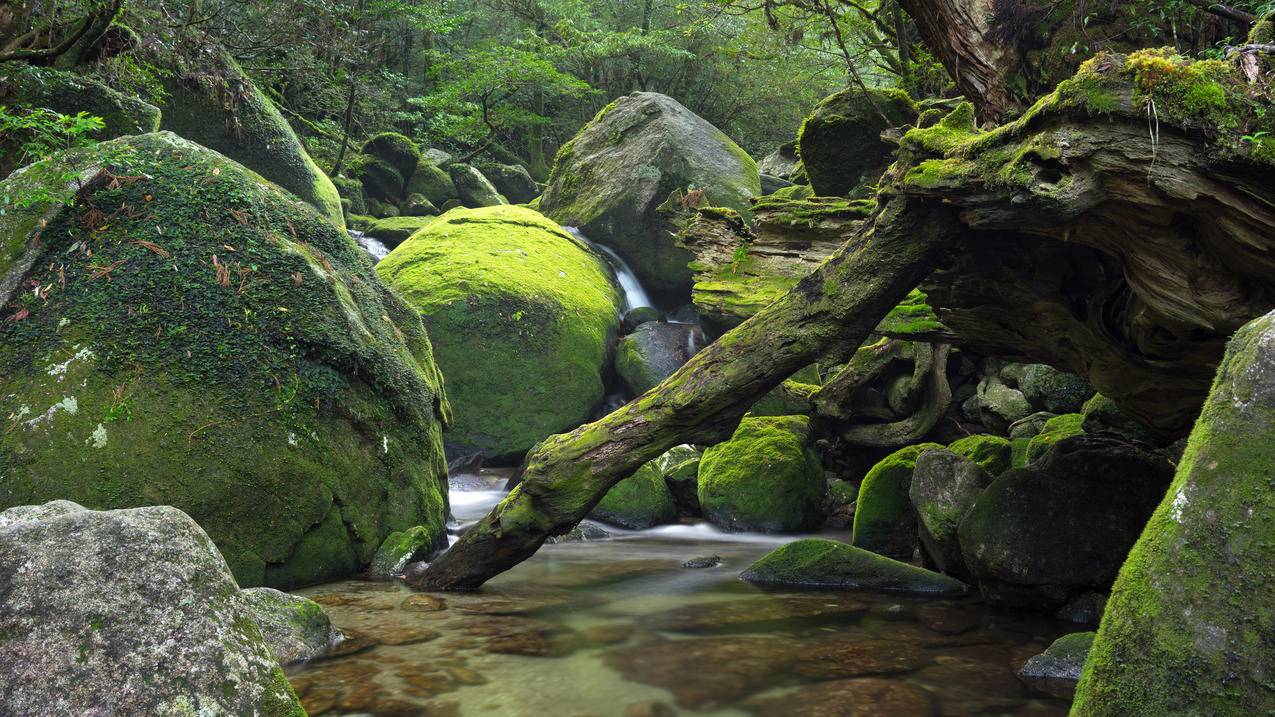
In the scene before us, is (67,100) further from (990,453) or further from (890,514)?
(990,453)

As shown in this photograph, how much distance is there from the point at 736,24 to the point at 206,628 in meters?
23.5

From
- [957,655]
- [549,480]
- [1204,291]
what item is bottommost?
[957,655]

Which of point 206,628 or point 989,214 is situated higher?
point 989,214

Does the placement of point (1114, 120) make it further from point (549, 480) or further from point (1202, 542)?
point (549, 480)

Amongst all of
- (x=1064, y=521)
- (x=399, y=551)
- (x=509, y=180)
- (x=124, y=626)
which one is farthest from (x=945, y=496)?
(x=509, y=180)

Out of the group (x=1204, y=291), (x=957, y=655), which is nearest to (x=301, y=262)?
(x=957, y=655)

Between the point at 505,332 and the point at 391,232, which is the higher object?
the point at 391,232

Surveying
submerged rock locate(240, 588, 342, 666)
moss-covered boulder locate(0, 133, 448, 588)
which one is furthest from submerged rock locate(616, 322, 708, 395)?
submerged rock locate(240, 588, 342, 666)

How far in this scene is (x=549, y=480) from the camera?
227 inches

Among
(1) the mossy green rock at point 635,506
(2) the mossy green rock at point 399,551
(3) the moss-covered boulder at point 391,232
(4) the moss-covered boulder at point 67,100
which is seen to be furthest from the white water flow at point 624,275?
(2) the mossy green rock at point 399,551

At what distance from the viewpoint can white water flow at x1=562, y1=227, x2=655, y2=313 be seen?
1550cm

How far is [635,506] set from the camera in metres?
9.88

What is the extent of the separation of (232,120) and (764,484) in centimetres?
905

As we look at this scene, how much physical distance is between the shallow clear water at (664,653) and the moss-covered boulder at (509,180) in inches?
719
